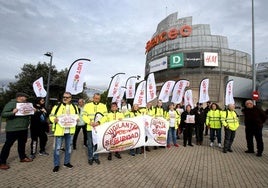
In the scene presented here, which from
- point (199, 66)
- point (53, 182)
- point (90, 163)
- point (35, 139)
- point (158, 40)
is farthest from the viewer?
point (158, 40)

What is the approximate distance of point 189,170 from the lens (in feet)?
19.4

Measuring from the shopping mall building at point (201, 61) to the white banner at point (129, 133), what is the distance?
3935 centimetres

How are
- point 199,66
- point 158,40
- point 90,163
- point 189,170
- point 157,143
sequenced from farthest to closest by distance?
point 158,40, point 199,66, point 157,143, point 90,163, point 189,170

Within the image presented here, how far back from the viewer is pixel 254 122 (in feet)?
26.7

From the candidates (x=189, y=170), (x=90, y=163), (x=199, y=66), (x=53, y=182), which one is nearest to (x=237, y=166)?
(x=189, y=170)

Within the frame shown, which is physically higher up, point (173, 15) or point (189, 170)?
point (173, 15)

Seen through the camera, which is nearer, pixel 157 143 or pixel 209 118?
→ pixel 157 143

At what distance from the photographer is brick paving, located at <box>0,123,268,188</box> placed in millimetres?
4840

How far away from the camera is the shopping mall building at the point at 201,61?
4784cm

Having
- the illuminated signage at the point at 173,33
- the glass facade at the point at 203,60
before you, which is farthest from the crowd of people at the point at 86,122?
the illuminated signage at the point at 173,33

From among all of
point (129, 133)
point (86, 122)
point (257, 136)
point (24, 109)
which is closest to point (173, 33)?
point (257, 136)

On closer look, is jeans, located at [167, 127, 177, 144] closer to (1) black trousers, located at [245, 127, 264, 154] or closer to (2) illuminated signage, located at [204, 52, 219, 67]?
(1) black trousers, located at [245, 127, 264, 154]

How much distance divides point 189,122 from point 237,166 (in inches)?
136

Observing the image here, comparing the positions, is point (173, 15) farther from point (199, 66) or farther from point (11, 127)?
point (11, 127)
